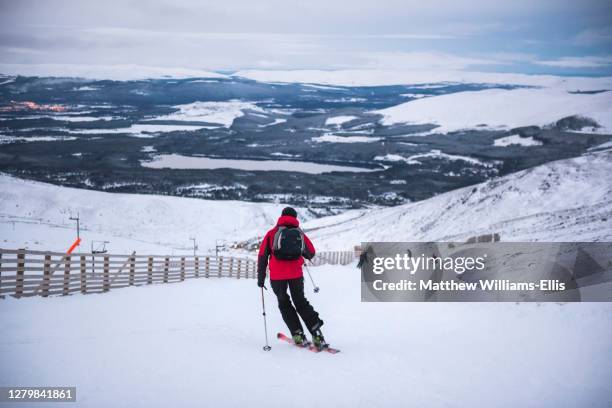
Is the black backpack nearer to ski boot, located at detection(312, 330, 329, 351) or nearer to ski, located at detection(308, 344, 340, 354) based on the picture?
ski boot, located at detection(312, 330, 329, 351)

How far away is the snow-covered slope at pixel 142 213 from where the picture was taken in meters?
71.9

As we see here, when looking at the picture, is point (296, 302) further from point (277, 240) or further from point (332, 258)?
point (332, 258)

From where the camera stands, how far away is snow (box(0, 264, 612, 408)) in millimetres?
5941

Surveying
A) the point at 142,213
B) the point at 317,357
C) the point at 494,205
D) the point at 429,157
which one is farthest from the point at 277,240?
the point at 429,157

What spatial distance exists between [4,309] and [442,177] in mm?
123226

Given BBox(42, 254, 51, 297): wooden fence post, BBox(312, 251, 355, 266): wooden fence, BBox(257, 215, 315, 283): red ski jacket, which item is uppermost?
BBox(257, 215, 315, 283): red ski jacket

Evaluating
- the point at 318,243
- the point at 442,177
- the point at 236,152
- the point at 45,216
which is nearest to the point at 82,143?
the point at 236,152

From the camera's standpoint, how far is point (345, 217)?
6938 centimetres

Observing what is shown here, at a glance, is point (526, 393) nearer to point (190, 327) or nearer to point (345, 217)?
point (190, 327)

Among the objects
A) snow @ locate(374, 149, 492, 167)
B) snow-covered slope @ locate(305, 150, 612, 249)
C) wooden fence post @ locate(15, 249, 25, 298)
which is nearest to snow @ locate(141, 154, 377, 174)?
snow @ locate(374, 149, 492, 167)

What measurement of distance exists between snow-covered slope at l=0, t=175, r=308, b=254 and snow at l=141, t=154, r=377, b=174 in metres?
50.7

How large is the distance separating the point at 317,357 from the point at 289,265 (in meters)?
1.36

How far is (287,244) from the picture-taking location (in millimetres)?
7297

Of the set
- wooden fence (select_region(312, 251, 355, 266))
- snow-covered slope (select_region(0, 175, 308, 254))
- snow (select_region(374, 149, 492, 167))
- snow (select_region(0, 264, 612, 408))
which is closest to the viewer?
snow (select_region(0, 264, 612, 408))
